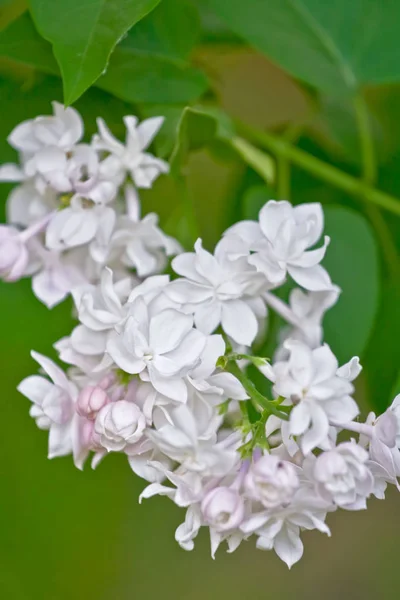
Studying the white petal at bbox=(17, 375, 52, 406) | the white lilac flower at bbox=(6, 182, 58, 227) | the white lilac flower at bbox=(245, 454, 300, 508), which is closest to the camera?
the white lilac flower at bbox=(245, 454, 300, 508)

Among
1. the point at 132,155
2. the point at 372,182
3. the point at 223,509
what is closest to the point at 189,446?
the point at 223,509

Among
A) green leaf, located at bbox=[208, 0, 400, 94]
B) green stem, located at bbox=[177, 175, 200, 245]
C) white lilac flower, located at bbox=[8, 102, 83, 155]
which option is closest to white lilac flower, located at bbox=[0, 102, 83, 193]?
white lilac flower, located at bbox=[8, 102, 83, 155]

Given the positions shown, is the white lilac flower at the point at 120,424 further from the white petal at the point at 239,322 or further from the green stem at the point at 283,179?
the green stem at the point at 283,179

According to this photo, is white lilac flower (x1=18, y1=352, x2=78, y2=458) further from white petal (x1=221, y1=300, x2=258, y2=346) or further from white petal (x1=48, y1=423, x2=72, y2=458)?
white petal (x1=221, y1=300, x2=258, y2=346)

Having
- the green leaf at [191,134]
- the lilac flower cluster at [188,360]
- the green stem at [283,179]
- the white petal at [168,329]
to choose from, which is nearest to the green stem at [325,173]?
the green stem at [283,179]

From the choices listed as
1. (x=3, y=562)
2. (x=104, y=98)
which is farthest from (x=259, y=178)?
(x=3, y=562)

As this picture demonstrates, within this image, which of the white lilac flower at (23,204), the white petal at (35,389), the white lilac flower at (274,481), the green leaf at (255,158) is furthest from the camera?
the green leaf at (255,158)

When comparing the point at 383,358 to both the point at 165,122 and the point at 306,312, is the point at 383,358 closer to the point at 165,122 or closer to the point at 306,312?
the point at 306,312
